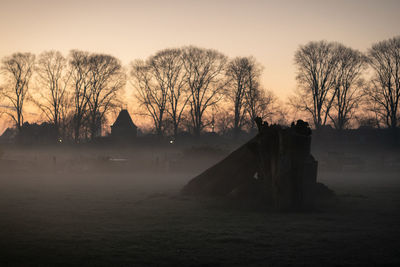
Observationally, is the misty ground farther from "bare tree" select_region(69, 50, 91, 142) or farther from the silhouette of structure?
"bare tree" select_region(69, 50, 91, 142)

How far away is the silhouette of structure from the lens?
13070mm

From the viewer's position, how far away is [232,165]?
53.6ft

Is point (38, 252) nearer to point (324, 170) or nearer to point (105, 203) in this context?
point (105, 203)

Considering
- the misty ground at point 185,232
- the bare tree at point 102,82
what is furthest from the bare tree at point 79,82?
the misty ground at point 185,232

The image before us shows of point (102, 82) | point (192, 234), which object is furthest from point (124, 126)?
point (192, 234)

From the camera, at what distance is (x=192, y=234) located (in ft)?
30.6

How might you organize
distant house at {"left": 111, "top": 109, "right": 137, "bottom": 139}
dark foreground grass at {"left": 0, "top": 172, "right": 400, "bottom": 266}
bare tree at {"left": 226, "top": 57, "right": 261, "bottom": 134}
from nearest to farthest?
1. dark foreground grass at {"left": 0, "top": 172, "right": 400, "bottom": 266}
2. bare tree at {"left": 226, "top": 57, "right": 261, "bottom": 134}
3. distant house at {"left": 111, "top": 109, "right": 137, "bottom": 139}

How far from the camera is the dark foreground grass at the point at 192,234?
710cm

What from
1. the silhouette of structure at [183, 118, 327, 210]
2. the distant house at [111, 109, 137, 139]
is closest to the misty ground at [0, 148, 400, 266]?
the silhouette of structure at [183, 118, 327, 210]

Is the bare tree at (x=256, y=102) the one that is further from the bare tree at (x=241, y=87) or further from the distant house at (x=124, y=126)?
the distant house at (x=124, y=126)

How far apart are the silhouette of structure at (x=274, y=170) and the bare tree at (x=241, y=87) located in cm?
3170

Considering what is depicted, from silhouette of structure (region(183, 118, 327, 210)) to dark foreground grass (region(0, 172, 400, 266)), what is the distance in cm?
93

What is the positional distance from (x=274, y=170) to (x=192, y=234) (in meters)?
4.91

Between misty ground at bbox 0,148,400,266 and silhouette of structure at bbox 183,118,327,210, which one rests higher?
silhouette of structure at bbox 183,118,327,210
